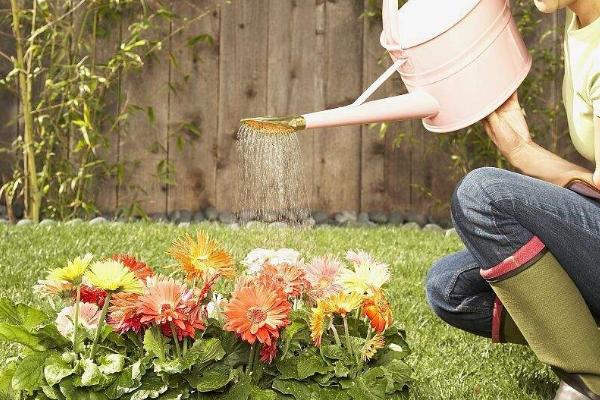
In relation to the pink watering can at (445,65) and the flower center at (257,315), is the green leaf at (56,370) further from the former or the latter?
the pink watering can at (445,65)

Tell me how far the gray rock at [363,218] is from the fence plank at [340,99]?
6cm

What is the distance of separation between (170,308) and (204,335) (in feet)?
0.48

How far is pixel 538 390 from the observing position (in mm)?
2416

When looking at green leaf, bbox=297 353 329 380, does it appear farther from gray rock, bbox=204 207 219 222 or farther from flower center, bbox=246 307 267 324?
gray rock, bbox=204 207 219 222

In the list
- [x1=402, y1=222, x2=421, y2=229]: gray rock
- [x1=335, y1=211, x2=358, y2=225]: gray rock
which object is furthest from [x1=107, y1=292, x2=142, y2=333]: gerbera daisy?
[x1=335, y1=211, x2=358, y2=225]: gray rock

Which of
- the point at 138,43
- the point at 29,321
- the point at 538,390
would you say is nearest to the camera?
the point at 29,321

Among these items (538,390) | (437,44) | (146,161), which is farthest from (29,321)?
(146,161)

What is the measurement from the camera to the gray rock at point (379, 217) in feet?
18.5

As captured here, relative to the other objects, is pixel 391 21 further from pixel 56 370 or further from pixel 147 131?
pixel 147 131

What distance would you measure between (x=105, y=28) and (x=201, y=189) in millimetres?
979

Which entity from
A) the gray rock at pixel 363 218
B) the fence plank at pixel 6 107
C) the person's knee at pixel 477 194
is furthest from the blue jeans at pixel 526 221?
the fence plank at pixel 6 107

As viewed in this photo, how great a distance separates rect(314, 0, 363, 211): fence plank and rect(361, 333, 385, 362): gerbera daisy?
376cm

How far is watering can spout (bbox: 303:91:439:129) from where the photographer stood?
6.12 feet

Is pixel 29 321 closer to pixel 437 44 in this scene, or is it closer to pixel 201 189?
pixel 437 44
